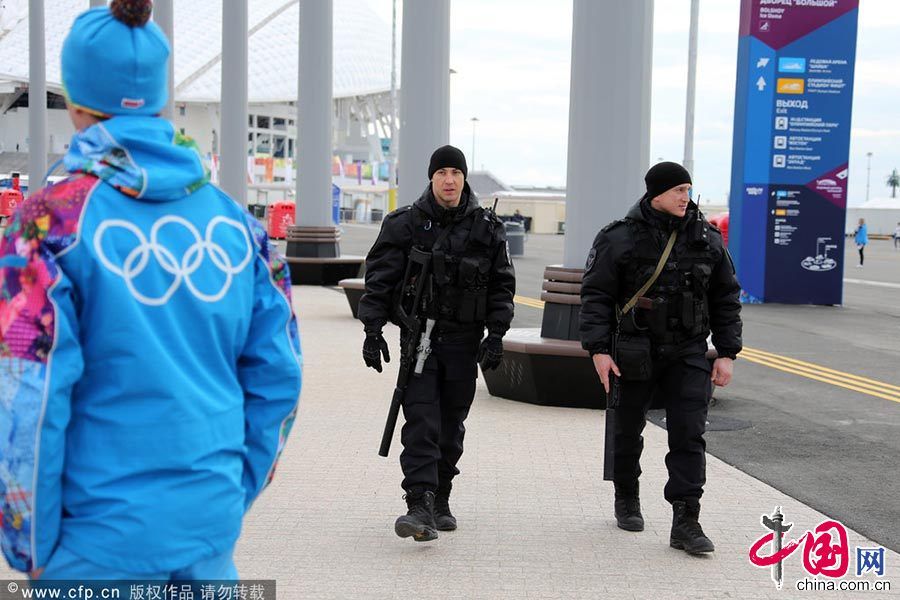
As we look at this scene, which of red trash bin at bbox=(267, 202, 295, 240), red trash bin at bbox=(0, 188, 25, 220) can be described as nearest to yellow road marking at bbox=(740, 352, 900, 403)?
red trash bin at bbox=(0, 188, 25, 220)

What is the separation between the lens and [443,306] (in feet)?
18.5

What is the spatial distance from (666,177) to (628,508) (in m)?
1.63

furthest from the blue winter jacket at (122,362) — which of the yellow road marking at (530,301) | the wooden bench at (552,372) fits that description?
the yellow road marking at (530,301)

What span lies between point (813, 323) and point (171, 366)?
16699 mm

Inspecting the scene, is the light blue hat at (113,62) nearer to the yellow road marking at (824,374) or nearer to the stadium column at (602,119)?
the stadium column at (602,119)

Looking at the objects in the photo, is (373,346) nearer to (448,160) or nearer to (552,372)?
(448,160)

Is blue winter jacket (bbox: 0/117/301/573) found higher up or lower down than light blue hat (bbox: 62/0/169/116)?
lower down

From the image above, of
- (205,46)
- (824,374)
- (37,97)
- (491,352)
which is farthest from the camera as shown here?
(205,46)

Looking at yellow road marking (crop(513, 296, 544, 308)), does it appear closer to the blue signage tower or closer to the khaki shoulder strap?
the blue signage tower

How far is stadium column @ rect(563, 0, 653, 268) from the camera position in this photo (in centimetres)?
977

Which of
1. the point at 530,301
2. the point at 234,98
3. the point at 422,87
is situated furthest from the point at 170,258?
the point at 234,98

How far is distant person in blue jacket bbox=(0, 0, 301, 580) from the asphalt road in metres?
4.28

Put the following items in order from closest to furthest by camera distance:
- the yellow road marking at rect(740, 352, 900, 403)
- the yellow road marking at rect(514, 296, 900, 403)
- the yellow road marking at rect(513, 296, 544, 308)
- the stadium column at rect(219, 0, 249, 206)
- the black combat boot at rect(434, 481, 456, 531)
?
the black combat boot at rect(434, 481, 456, 531), the yellow road marking at rect(740, 352, 900, 403), the yellow road marking at rect(514, 296, 900, 403), the yellow road marking at rect(513, 296, 544, 308), the stadium column at rect(219, 0, 249, 206)

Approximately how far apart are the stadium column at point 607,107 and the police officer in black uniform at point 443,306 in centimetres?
423
